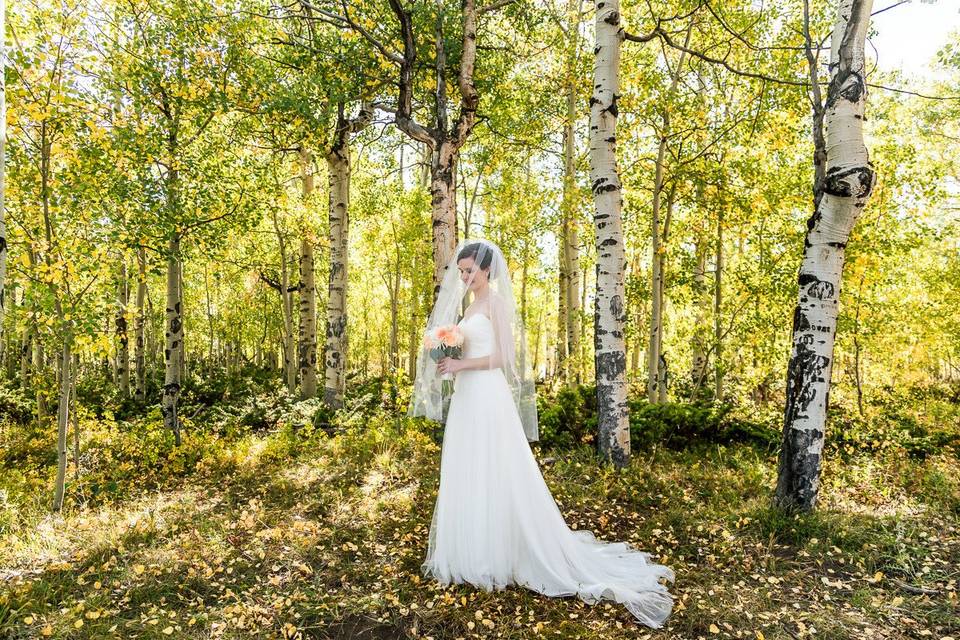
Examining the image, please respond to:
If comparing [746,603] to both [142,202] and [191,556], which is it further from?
[142,202]

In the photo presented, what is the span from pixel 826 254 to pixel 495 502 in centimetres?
406

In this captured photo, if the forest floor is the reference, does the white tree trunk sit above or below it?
above

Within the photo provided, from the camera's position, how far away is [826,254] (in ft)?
16.5

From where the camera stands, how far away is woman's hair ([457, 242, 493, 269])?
4535 mm

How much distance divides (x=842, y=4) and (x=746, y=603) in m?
5.56

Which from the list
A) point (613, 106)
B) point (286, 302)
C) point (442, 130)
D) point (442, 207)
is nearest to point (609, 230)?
point (613, 106)

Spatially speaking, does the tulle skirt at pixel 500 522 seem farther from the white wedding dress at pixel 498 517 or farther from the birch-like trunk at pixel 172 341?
the birch-like trunk at pixel 172 341

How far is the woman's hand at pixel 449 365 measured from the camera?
175 inches

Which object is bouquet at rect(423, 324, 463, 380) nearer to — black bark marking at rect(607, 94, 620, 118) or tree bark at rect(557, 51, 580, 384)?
black bark marking at rect(607, 94, 620, 118)

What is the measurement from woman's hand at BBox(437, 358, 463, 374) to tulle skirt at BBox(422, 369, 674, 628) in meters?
0.15

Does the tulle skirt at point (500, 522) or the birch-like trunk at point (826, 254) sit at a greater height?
the birch-like trunk at point (826, 254)

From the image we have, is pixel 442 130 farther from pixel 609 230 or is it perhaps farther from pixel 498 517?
pixel 498 517

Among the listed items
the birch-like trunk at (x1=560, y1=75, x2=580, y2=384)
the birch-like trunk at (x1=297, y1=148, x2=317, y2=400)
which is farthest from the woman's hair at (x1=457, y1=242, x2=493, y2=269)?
the birch-like trunk at (x1=297, y1=148, x2=317, y2=400)

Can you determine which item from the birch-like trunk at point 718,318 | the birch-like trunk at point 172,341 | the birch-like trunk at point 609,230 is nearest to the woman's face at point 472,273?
the birch-like trunk at point 609,230
